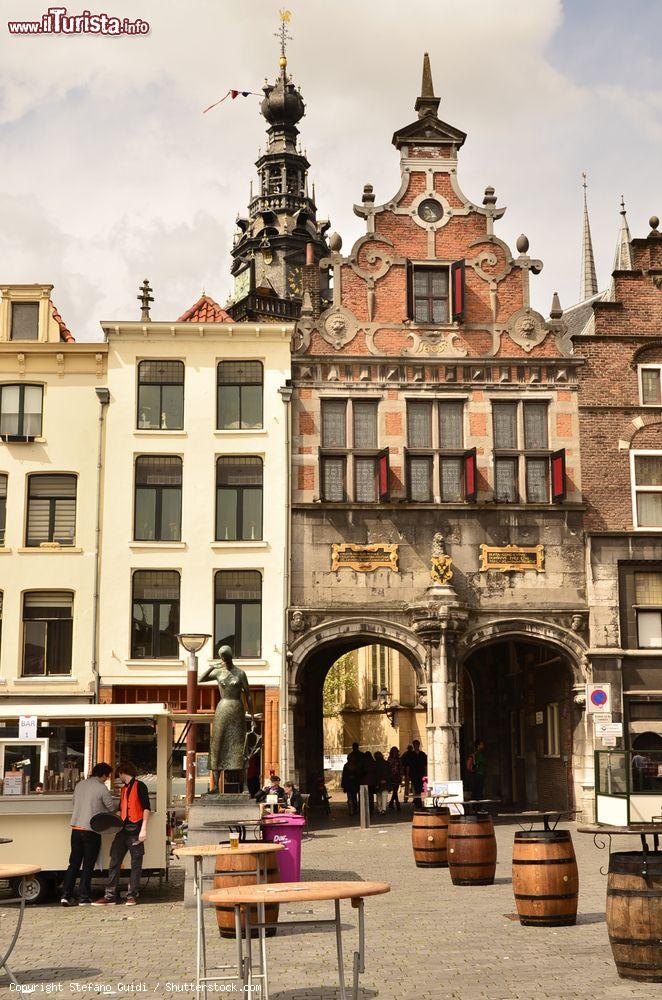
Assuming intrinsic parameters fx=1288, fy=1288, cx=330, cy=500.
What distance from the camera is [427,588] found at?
101ft

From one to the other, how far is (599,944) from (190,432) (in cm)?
2151

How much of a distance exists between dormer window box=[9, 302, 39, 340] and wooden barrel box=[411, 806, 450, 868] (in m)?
18.2

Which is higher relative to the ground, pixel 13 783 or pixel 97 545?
pixel 97 545

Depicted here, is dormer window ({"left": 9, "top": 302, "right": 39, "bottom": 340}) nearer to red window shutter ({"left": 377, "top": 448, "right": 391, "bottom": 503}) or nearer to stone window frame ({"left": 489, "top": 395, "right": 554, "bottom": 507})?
red window shutter ({"left": 377, "top": 448, "right": 391, "bottom": 503})

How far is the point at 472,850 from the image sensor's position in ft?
55.7

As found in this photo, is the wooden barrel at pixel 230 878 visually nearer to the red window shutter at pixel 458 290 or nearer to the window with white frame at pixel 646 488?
the window with white frame at pixel 646 488

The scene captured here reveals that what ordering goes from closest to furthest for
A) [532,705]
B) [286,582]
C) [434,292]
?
1. [286,582]
2. [434,292]
3. [532,705]

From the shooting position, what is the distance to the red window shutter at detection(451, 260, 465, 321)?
3209 cm

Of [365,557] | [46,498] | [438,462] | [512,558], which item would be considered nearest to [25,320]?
[46,498]

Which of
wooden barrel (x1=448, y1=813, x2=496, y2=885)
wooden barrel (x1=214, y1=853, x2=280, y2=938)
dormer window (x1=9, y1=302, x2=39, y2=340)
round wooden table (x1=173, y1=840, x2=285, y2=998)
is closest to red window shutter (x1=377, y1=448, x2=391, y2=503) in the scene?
dormer window (x1=9, y1=302, x2=39, y2=340)

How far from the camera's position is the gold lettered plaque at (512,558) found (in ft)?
102

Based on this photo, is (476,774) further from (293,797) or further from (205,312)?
(205,312)

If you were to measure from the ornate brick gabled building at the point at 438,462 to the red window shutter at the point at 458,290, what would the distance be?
8cm

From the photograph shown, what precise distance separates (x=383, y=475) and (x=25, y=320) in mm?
10079
